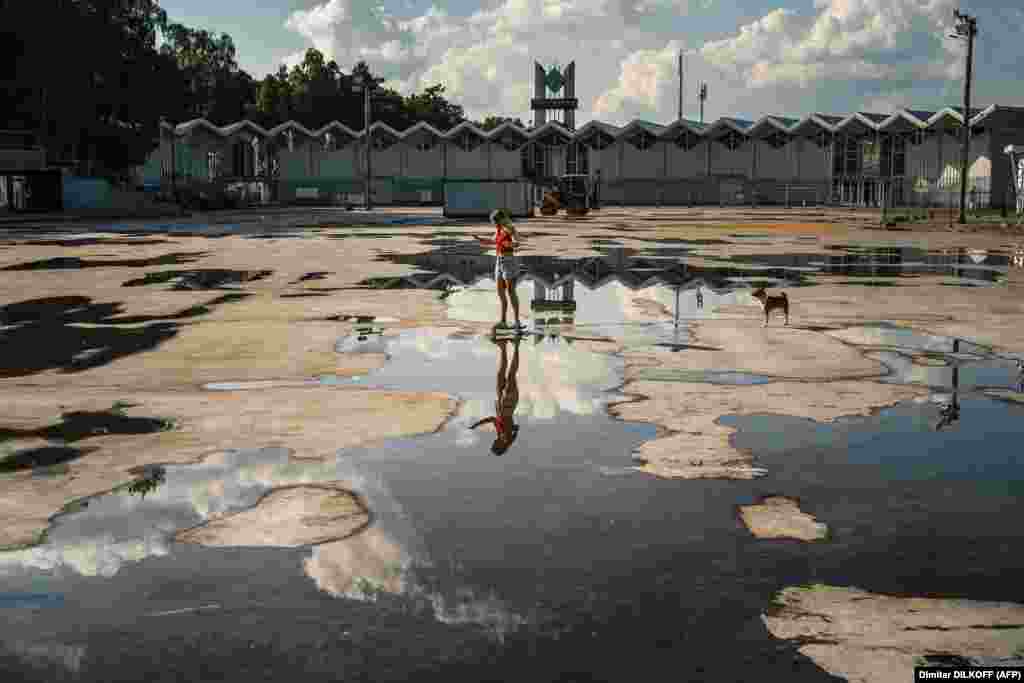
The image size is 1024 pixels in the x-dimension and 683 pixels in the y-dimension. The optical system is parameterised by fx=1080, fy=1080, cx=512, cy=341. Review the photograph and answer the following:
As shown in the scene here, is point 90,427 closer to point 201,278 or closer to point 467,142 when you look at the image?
point 201,278

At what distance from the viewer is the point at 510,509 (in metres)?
6.80

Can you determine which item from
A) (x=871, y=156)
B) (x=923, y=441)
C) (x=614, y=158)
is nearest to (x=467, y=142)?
(x=614, y=158)

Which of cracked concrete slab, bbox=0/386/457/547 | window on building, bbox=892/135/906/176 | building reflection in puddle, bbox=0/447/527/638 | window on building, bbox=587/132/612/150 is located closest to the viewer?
building reflection in puddle, bbox=0/447/527/638

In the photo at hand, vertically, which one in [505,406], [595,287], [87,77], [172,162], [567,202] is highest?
[87,77]

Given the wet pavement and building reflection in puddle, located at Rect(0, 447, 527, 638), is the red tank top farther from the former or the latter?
building reflection in puddle, located at Rect(0, 447, 527, 638)

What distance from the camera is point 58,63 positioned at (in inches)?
2904

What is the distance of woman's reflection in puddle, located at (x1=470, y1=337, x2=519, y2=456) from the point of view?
8.67 meters

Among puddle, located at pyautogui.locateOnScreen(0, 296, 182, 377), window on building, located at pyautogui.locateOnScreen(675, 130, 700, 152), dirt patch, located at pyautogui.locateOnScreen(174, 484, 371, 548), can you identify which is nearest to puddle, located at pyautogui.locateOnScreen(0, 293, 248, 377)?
puddle, located at pyautogui.locateOnScreen(0, 296, 182, 377)

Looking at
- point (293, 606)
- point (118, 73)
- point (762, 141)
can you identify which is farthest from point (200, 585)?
point (762, 141)

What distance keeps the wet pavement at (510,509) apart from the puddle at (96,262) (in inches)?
519

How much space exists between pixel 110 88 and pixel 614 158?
47832 mm

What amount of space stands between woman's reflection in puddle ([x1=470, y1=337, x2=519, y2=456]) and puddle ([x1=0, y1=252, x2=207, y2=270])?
17.6 meters

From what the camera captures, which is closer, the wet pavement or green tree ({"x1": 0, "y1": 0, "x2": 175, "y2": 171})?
the wet pavement

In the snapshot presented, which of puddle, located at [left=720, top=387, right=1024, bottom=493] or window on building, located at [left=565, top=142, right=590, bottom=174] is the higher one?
window on building, located at [left=565, top=142, right=590, bottom=174]
